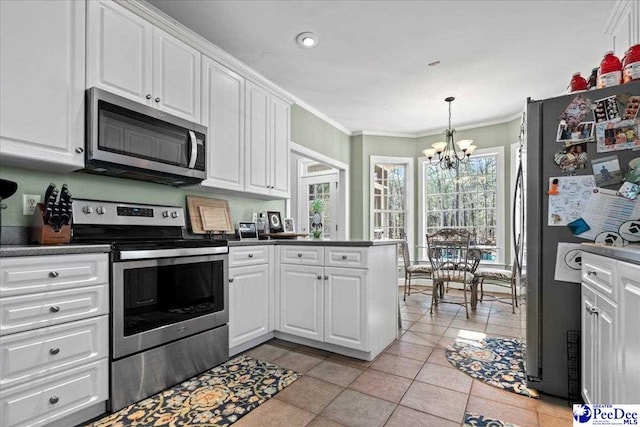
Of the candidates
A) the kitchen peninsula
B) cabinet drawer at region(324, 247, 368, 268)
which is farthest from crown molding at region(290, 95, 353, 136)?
cabinet drawer at region(324, 247, 368, 268)

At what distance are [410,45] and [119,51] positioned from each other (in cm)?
238

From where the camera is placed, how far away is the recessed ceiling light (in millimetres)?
2848

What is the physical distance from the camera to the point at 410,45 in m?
3.04

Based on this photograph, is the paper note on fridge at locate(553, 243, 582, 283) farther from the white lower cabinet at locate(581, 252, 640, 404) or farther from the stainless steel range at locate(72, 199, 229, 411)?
the stainless steel range at locate(72, 199, 229, 411)

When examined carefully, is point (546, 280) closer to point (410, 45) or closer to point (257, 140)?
point (410, 45)

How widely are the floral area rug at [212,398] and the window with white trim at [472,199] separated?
160 inches

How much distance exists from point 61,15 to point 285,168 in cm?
214

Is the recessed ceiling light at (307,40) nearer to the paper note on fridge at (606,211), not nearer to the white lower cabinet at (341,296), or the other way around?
the white lower cabinet at (341,296)

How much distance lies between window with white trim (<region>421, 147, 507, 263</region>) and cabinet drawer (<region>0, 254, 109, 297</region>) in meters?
4.91

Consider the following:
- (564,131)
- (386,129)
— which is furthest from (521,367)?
(386,129)

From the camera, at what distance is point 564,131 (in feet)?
6.32

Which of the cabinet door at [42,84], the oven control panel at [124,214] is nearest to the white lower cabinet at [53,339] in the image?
the oven control panel at [124,214]

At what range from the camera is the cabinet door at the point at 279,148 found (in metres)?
3.41

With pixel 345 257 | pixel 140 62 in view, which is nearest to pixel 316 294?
pixel 345 257
